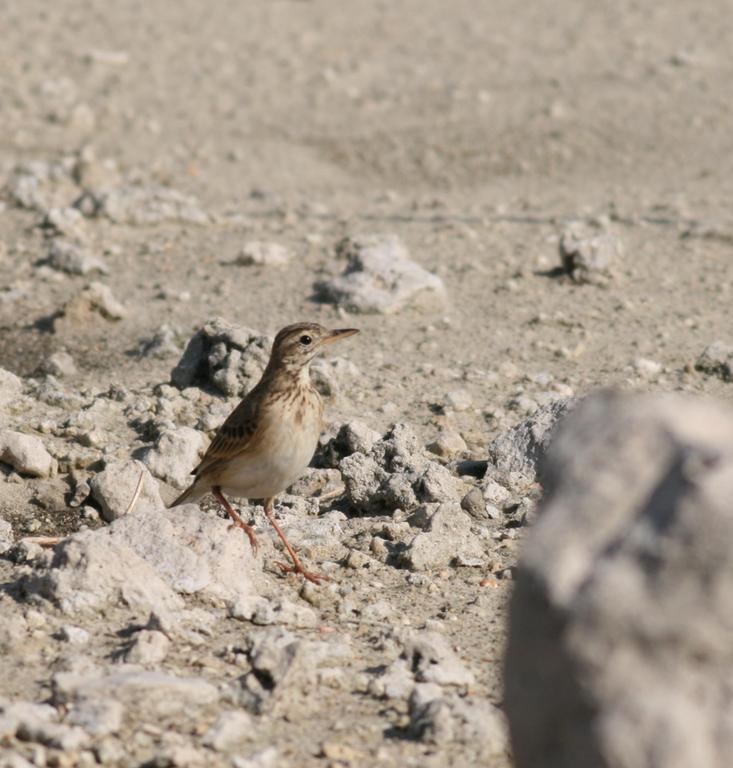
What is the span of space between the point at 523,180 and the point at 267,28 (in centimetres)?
585

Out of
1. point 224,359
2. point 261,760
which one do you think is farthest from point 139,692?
point 224,359

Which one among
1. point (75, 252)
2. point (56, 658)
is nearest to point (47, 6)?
point (75, 252)

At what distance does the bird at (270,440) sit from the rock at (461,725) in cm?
155

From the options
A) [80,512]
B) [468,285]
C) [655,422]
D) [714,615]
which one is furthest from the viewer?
[468,285]

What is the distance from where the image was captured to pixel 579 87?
15406 mm

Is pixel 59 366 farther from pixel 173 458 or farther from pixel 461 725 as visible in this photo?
pixel 461 725

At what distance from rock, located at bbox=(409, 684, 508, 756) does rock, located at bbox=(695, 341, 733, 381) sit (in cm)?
449

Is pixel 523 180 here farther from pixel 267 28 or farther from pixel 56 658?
pixel 56 658

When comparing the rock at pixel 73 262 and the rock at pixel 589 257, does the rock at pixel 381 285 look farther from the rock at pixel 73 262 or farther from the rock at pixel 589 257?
the rock at pixel 73 262

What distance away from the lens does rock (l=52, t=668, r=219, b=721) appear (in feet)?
15.1

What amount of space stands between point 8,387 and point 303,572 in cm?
278

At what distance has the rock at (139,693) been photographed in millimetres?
4594

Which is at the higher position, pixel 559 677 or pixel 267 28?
pixel 559 677

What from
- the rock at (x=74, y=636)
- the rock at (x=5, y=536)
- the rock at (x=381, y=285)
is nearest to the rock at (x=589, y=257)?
the rock at (x=381, y=285)
